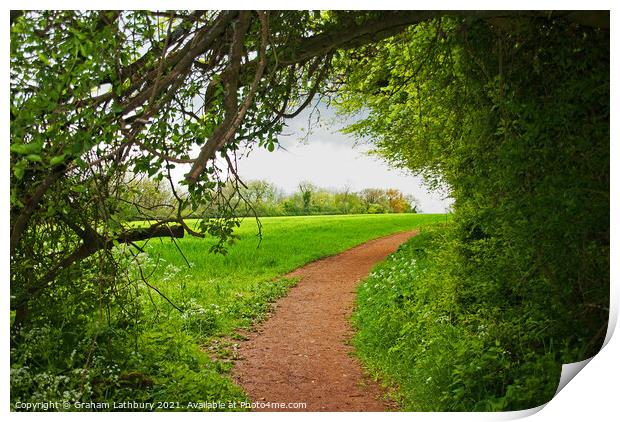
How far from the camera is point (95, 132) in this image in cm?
261

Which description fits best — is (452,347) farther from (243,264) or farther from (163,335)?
(243,264)

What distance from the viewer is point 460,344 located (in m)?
3.44

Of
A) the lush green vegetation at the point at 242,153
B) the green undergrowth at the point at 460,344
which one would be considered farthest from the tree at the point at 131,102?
the green undergrowth at the point at 460,344

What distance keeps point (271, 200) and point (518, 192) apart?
163 cm

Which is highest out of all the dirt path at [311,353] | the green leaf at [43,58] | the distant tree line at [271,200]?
the green leaf at [43,58]

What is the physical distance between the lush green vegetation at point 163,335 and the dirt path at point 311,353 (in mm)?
166

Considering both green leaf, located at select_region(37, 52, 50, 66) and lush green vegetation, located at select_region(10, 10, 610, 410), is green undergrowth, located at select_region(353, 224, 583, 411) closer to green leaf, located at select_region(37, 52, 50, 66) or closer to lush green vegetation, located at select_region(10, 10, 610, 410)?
lush green vegetation, located at select_region(10, 10, 610, 410)

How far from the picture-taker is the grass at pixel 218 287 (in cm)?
340

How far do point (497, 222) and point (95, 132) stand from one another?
6.80 feet

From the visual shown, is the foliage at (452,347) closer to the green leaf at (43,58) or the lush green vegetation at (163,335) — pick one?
the lush green vegetation at (163,335)

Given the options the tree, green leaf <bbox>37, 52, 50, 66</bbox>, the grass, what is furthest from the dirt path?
green leaf <bbox>37, 52, 50, 66</bbox>

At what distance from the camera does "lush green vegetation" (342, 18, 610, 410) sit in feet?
9.40

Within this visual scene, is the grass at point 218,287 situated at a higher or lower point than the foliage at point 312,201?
lower
